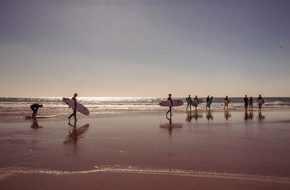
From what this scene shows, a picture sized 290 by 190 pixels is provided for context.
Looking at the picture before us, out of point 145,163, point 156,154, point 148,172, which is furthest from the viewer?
point 156,154

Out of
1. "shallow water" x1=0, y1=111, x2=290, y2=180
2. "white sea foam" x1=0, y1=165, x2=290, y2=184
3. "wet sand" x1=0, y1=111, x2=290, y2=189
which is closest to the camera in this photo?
"wet sand" x1=0, y1=111, x2=290, y2=189

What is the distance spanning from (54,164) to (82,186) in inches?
99.3

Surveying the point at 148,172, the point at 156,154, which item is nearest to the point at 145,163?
the point at 148,172

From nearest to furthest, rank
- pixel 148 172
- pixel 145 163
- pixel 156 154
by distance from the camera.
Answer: pixel 148 172, pixel 145 163, pixel 156 154

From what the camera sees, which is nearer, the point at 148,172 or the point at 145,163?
the point at 148,172

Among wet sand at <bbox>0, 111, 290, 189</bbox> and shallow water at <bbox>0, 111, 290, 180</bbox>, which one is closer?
wet sand at <bbox>0, 111, 290, 189</bbox>

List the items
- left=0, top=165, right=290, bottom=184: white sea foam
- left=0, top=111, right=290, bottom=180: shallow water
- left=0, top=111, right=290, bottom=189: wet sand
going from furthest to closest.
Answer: left=0, top=111, right=290, bottom=180: shallow water → left=0, top=165, right=290, bottom=184: white sea foam → left=0, top=111, right=290, bottom=189: wet sand

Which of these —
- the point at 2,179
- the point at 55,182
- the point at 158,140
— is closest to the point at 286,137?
the point at 158,140

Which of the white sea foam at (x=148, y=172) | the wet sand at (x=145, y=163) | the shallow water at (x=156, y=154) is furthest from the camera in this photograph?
the shallow water at (x=156, y=154)

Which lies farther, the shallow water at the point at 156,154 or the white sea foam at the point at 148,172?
the shallow water at the point at 156,154

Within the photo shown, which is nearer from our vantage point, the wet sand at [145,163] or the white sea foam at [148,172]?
the wet sand at [145,163]

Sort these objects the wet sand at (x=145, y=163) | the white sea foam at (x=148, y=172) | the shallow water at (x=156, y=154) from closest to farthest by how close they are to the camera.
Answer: the wet sand at (x=145, y=163)
the white sea foam at (x=148, y=172)
the shallow water at (x=156, y=154)

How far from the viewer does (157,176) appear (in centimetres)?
812

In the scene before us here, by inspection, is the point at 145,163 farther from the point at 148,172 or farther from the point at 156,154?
the point at 156,154
